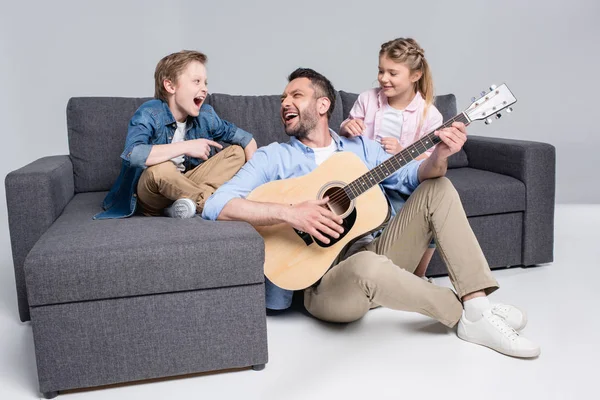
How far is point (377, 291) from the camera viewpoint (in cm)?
217

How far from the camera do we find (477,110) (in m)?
2.21

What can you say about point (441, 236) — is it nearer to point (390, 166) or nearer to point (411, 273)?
point (411, 273)

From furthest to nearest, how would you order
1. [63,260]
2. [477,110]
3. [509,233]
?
[509,233] → [477,110] → [63,260]

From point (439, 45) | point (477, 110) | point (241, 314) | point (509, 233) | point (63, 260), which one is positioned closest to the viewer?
point (63, 260)

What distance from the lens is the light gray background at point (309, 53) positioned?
433cm

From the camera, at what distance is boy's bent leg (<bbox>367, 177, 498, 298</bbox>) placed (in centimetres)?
223

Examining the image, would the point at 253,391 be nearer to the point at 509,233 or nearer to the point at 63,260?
the point at 63,260

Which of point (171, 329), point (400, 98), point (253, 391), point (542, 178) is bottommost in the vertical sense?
point (253, 391)

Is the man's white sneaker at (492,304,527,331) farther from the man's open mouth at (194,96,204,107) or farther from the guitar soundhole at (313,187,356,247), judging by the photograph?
the man's open mouth at (194,96,204,107)

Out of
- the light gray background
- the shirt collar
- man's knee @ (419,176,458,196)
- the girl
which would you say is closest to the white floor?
man's knee @ (419,176,458,196)

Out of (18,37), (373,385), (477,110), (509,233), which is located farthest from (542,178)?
(18,37)

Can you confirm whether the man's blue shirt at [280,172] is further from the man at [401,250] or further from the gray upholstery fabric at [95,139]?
the gray upholstery fabric at [95,139]

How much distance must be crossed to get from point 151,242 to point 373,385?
0.78 metres

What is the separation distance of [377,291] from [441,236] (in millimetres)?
298
